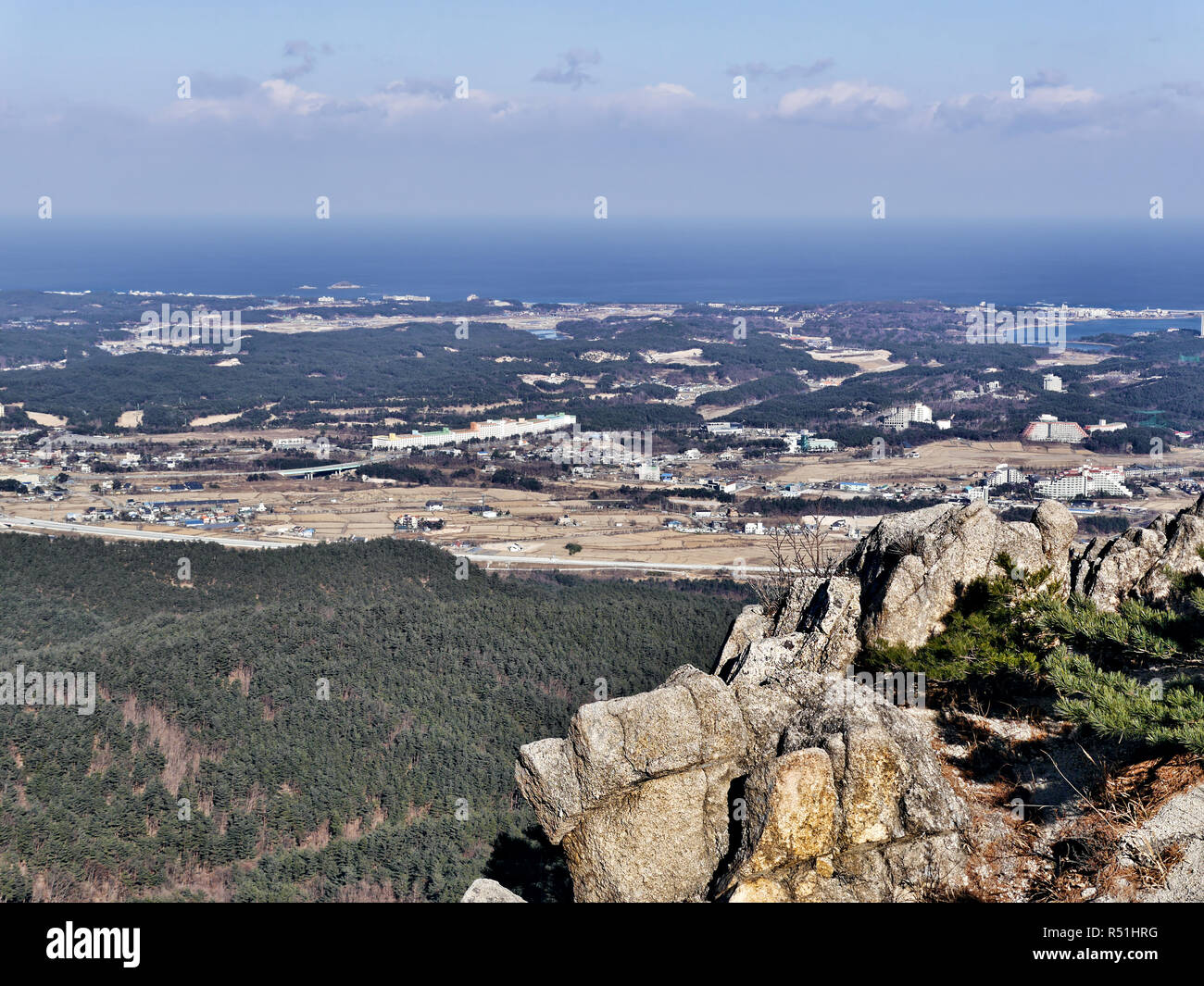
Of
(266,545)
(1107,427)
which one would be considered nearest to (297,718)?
(266,545)

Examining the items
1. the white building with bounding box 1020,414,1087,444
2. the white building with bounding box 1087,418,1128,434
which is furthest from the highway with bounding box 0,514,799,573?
the white building with bounding box 1087,418,1128,434

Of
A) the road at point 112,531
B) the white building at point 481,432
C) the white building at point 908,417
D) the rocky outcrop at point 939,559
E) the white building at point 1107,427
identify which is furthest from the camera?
the white building at point 908,417

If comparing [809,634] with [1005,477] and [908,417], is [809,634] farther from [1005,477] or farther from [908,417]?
[908,417]

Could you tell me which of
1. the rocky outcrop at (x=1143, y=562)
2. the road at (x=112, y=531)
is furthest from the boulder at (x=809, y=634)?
the road at (x=112, y=531)

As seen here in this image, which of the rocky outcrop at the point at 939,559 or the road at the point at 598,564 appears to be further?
the road at the point at 598,564

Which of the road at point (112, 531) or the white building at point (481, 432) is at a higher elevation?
the white building at point (481, 432)

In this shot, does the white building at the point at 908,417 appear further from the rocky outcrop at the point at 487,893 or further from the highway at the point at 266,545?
the rocky outcrop at the point at 487,893
